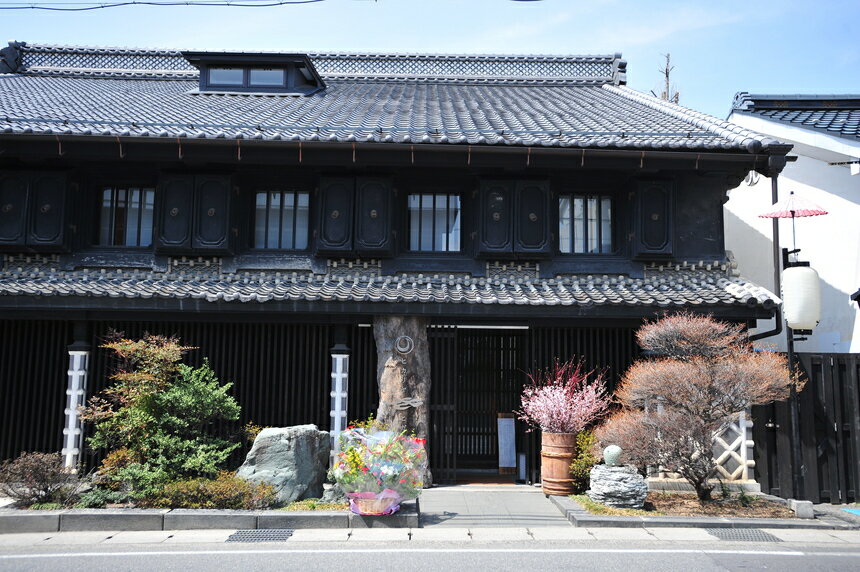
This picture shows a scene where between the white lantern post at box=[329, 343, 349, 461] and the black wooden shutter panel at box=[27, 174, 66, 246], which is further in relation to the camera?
the black wooden shutter panel at box=[27, 174, 66, 246]

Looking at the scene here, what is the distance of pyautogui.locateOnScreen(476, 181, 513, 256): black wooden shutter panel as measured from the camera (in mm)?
12852

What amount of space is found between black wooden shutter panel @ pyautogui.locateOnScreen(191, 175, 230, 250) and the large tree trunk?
11.9 feet

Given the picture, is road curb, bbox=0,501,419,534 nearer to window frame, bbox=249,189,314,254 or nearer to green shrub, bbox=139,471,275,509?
green shrub, bbox=139,471,275,509

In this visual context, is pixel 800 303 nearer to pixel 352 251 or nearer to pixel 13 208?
pixel 352 251

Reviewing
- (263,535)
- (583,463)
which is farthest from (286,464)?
(583,463)

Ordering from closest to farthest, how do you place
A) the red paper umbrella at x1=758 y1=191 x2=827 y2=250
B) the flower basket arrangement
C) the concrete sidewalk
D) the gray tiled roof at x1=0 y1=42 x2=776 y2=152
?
the flower basket arrangement, the concrete sidewalk, the red paper umbrella at x1=758 y1=191 x2=827 y2=250, the gray tiled roof at x1=0 y1=42 x2=776 y2=152

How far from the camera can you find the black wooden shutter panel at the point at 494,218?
12.9 m

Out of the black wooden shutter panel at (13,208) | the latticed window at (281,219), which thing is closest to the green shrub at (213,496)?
the latticed window at (281,219)

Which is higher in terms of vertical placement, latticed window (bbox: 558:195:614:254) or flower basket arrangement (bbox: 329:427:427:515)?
latticed window (bbox: 558:195:614:254)

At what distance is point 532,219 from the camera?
13.0 m

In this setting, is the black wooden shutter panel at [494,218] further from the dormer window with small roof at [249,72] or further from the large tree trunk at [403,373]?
the dormer window with small roof at [249,72]

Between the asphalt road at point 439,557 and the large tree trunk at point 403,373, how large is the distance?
3.21 meters

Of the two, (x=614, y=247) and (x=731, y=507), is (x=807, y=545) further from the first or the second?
(x=614, y=247)

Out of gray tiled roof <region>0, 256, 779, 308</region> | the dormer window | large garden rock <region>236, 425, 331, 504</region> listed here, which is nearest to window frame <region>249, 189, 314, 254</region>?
gray tiled roof <region>0, 256, 779, 308</region>
